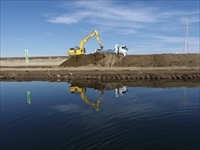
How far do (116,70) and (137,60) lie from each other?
439 inches

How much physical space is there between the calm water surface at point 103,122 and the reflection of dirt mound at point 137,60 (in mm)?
31365

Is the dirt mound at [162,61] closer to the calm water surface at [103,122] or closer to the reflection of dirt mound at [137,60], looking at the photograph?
the reflection of dirt mound at [137,60]

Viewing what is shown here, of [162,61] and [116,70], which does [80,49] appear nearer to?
[116,70]

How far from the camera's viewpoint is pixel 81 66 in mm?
61312

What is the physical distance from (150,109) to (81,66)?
138 feet

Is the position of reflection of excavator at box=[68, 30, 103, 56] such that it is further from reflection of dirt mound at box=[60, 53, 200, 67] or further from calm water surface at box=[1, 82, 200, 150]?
calm water surface at box=[1, 82, 200, 150]

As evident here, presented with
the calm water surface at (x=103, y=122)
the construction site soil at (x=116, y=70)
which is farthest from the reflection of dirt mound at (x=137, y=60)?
the calm water surface at (x=103, y=122)

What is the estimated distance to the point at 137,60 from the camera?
60.2m

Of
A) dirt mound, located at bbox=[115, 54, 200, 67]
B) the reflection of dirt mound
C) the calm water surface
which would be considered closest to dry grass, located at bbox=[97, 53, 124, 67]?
the reflection of dirt mound

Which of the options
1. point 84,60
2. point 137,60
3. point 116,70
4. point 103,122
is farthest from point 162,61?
point 103,122

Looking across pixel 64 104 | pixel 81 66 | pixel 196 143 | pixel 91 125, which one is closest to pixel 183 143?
pixel 196 143

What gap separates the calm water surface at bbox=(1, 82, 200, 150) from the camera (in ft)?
42.7

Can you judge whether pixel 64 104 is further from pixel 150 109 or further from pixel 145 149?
pixel 145 149

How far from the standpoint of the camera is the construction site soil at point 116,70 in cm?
4216
